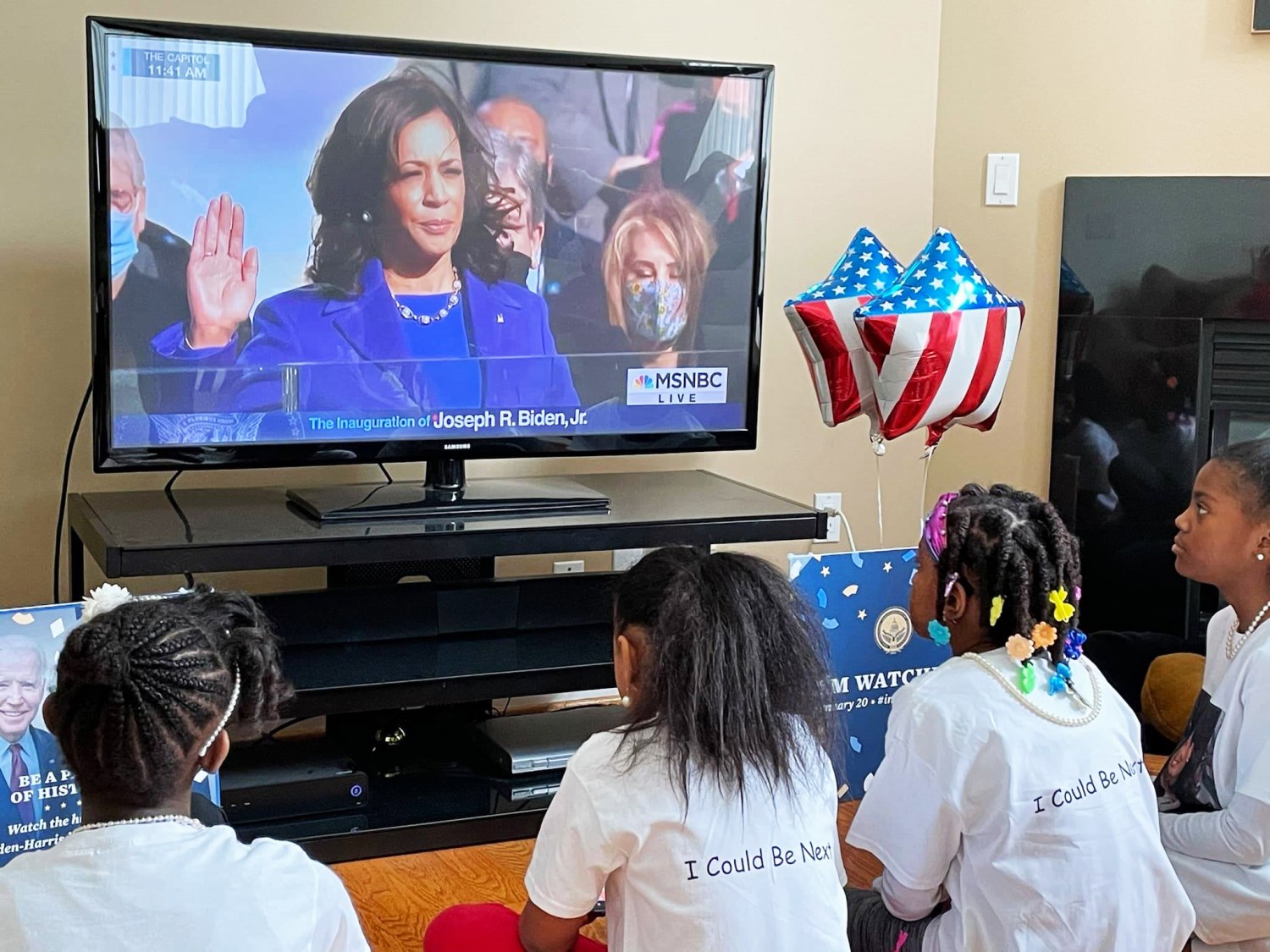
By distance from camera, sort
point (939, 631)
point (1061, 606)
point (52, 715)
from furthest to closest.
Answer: point (939, 631) → point (1061, 606) → point (52, 715)

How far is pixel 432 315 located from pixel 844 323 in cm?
83

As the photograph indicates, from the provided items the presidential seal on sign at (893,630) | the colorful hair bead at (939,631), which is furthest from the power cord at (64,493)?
the colorful hair bead at (939,631)

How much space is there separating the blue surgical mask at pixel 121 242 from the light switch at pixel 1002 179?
2154 millimetres

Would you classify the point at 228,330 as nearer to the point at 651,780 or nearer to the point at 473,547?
the point at 473,547

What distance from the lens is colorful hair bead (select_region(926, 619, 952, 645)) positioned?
2064mm

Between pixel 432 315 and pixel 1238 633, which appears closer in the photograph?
pixel 1238 633

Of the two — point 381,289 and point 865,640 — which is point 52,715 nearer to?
point 381,289

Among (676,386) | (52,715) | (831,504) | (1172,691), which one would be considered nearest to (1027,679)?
(52,715)

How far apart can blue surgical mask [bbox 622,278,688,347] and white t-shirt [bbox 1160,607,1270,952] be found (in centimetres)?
133

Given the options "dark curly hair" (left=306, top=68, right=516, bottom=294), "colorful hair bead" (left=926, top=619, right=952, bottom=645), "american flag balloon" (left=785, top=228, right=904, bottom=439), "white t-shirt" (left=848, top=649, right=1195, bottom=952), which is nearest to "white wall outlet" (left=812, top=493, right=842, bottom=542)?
"american flag balloon" (left=785, top=228, right=904, bottom=439)

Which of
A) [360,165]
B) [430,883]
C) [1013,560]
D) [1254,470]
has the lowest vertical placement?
[430,883]

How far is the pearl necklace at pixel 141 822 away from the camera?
52.4 inches

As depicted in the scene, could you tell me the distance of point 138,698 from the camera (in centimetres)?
137

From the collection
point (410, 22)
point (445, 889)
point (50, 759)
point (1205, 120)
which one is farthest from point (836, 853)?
point (1205, 120)
